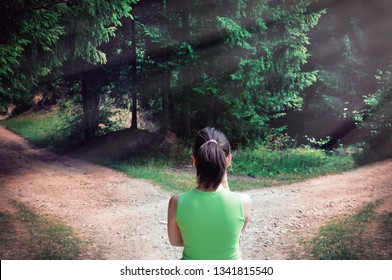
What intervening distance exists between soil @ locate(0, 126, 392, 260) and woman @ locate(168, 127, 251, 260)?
2849mm

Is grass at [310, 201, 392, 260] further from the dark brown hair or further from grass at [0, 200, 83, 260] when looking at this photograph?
grass at [0, 200, 83, 260]

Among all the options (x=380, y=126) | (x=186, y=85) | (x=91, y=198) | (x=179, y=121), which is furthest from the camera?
(x=179, y=121)

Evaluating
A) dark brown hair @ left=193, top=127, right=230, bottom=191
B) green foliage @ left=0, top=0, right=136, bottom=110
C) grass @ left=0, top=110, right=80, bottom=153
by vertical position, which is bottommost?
grass @ left=0, top=110, right=80, bottom=153

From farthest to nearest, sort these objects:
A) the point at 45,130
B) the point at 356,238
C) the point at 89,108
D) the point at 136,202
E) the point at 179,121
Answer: the point at 179,121
the point at 89,108
the point at 45,130
the point at 136,202
the point at 356,238

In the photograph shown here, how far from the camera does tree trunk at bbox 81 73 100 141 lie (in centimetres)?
902

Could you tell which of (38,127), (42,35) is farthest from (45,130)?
(42,35)

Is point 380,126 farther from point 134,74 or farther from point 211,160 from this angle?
point 211,160

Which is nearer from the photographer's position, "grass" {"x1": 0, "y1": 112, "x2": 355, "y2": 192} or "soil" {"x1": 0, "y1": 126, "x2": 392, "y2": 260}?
"soil" {"x1": 0, "y1": 126, "x2": 392, "y2": 260}

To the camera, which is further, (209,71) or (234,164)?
(209,71)

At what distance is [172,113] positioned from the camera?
10.5 meters

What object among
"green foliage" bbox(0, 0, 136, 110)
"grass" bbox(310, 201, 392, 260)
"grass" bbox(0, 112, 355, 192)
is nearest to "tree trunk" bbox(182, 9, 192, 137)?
"grass" bbox(0, 112, 355, 192)

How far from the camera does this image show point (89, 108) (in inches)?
361

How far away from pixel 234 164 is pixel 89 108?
163 inches

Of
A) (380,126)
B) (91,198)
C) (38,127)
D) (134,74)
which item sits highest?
(134,74)
